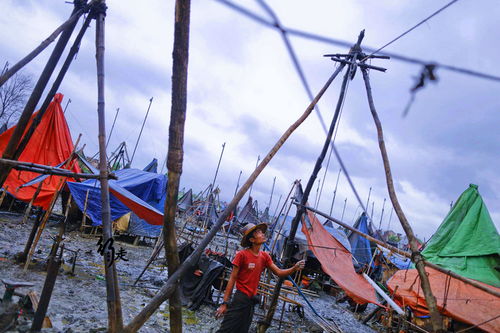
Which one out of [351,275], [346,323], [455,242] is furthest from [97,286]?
[455,242]

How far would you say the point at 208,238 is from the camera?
2936 millimetres

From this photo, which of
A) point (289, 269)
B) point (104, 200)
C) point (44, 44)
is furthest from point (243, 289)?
point (44, 44)

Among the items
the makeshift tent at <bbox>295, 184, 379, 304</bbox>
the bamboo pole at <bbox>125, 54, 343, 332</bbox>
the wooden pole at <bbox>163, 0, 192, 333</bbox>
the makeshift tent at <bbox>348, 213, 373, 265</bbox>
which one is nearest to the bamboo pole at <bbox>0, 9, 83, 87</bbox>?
the wooden pole at <bbox>163, 0, 192, 333</bbox>

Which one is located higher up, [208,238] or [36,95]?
[36,95]

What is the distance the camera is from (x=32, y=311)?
4.19 meters

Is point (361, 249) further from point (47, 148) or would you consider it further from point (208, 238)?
point (47, 148)

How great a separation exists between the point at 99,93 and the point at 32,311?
319cm

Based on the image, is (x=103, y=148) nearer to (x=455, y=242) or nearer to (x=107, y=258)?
(x=107, y=258)

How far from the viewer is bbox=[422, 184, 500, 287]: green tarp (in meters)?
6.38

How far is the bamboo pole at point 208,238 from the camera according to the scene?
89.9 inches

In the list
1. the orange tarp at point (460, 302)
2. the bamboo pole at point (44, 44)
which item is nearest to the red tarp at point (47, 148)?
the bamboo pole at point (44, 44)

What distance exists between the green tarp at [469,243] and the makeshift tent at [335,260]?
2.18m

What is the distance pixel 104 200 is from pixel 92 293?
3386 millimetres

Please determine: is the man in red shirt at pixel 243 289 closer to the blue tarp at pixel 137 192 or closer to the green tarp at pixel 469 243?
the green tarp at pixel 469 243
